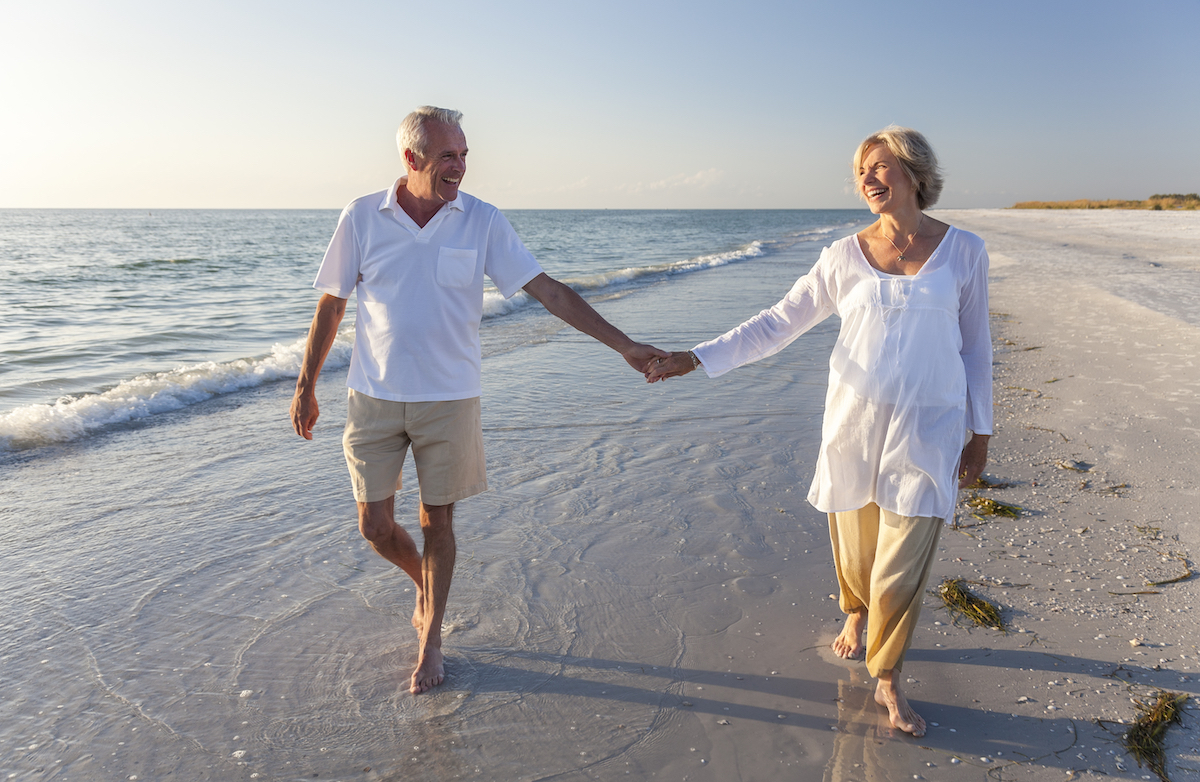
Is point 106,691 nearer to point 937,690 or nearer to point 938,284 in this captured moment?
point 937,690

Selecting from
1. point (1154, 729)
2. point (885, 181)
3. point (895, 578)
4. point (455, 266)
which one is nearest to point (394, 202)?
point (455, 266)

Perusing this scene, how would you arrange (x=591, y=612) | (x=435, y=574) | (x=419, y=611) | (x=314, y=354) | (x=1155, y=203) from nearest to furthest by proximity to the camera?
1. (x=435, y=574)
2. (x=314, y=354)
3. (x=419, y=611)
4. (x=591, y=612)
5. (x=1155, y=203)

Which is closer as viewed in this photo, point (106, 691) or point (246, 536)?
point (106, 691)

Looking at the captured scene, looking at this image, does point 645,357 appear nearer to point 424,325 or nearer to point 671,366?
point 671,366

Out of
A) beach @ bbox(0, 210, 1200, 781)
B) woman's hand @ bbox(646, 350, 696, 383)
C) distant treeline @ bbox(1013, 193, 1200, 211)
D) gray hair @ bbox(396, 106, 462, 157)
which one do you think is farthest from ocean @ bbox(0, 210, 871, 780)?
distant treeline @ bbox(1013, 193, 1200, 211)

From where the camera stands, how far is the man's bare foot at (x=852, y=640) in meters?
3.21

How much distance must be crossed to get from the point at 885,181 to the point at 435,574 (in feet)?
8.05

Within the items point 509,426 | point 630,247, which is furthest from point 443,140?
point 630,247

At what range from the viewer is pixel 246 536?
4.47 metres

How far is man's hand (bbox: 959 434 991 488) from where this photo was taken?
300 cm

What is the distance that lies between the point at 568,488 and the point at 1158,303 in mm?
10561

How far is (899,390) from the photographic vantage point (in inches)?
110

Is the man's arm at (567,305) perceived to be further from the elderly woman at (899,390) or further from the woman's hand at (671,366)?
the elderly woman at (899,390)

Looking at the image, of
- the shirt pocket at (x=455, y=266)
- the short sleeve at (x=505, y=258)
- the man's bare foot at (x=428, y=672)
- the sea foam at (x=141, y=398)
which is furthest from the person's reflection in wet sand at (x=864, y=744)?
the sea foam at (x=141, y=398)
